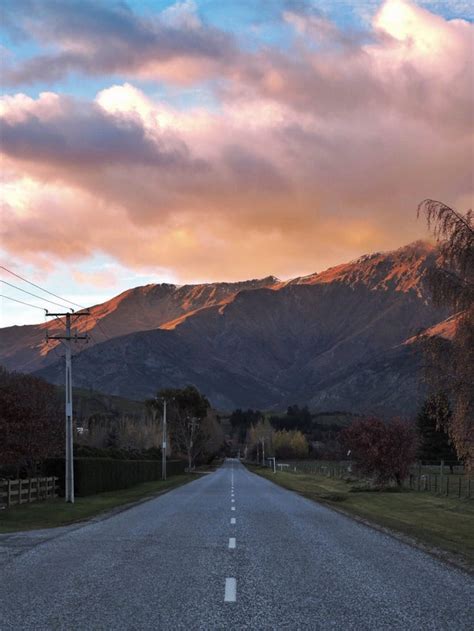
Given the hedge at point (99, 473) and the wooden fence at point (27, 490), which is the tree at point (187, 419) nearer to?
the hedge at point (99, 473)

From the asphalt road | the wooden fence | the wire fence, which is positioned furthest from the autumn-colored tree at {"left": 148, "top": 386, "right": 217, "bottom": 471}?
the asphalt road

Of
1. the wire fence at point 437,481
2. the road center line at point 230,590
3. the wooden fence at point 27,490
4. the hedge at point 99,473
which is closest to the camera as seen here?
the road center line at point 230,590

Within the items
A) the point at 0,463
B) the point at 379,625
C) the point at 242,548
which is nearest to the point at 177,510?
the point at 0,463

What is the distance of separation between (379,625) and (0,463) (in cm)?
2964

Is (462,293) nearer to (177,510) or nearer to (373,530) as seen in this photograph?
(373,530)

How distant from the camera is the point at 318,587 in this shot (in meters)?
11.7

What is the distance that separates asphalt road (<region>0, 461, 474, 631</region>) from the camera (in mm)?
9289

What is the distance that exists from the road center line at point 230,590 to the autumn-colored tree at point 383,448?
4618 centimetres

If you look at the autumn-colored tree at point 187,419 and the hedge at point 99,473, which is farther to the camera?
the autumn-colored tree at point 187,419

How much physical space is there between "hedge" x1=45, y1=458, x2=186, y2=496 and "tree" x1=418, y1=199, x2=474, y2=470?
31950 millimetres

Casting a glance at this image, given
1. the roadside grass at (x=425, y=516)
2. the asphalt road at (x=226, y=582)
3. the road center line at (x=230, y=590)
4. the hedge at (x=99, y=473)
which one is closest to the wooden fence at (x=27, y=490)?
the hedge at (x=99, y=473)

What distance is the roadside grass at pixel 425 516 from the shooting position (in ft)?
61.5

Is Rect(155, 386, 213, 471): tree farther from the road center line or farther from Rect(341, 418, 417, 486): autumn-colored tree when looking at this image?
the road center line

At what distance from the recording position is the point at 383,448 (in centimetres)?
5744
